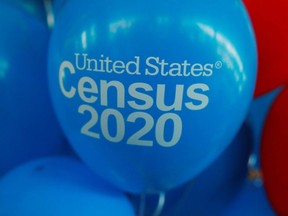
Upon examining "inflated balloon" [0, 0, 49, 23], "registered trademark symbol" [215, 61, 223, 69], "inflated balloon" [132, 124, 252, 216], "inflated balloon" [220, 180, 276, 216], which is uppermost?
"inflated balloon" [0, 0, 49, 23]

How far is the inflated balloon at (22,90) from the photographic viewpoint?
2.64ft

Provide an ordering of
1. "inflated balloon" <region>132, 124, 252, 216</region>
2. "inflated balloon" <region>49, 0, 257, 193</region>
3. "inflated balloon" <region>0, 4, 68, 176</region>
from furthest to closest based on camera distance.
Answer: "inflated balloon" <region>132, 124, 252, 216</region> < "inflated balloon" <region>0, 4, 68, 176</region> < "inflated balloon" <region>49, 0, 257, 193</region>

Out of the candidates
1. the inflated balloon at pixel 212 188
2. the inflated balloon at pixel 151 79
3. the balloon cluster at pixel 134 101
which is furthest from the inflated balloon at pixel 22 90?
the inflated balloon at pixel 212 188

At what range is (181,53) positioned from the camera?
0.61 m

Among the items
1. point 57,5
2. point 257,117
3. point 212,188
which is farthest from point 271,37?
point 57,5

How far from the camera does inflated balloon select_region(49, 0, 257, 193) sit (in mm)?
612

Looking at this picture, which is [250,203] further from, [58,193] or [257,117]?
[58,193]

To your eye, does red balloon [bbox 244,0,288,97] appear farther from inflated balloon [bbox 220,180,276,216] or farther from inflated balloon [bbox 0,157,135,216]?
inflated balloon [bbox 0,157,135,216]

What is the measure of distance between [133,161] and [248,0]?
0.45 m

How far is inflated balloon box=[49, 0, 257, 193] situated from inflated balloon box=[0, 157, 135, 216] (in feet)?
0.22

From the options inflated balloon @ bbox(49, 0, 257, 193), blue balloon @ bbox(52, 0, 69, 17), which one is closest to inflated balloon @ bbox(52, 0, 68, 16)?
blue balloon @ bbox(52, 0, 69, 17)

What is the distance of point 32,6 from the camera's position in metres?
0.88

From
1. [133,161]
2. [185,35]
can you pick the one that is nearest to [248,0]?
[185,35]

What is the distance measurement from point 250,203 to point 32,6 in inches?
27.3
